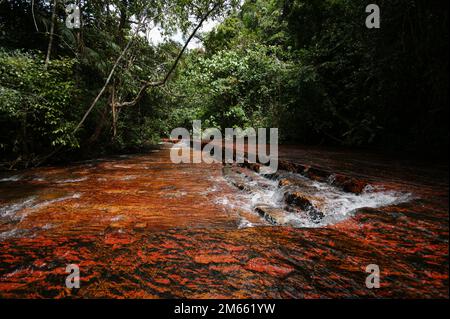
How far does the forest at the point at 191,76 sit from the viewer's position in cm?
280

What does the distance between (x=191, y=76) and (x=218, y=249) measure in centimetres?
1038

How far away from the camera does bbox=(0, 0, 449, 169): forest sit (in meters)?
2.80

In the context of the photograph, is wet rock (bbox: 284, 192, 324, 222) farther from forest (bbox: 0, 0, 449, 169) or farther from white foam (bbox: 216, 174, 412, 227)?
forest (bbox: 0, 0, 449, 169)

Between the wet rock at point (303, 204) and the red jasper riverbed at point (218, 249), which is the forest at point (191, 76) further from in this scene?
the wet rock at point (303, 204)

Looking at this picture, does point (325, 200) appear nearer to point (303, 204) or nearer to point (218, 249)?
point (303, 204)

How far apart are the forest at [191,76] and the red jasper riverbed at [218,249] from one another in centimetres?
66

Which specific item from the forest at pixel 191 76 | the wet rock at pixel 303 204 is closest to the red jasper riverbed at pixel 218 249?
the wet rock at pixel 303 204

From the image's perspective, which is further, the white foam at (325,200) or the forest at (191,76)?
the forest at (191,76)

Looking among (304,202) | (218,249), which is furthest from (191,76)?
(218,249)

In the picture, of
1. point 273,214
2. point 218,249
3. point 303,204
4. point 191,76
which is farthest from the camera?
point 191,76

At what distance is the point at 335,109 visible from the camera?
25.1 ft

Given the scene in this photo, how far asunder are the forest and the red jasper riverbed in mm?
656

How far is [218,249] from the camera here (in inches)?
72.4
